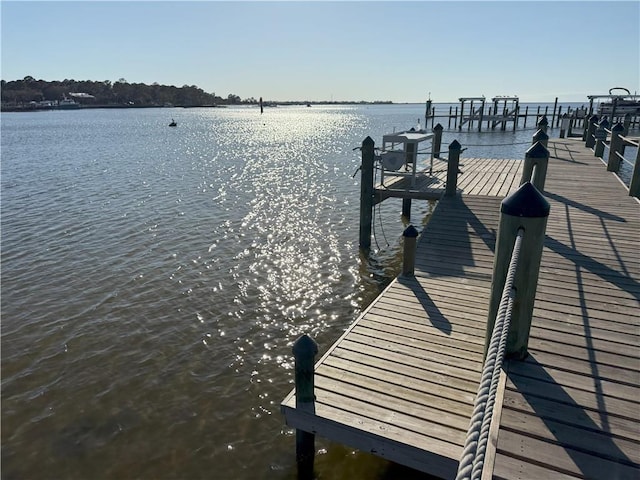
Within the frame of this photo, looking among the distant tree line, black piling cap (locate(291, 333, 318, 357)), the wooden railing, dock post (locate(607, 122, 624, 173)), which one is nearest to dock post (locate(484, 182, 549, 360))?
black piling cap (locate(291, 333, 318, 357))

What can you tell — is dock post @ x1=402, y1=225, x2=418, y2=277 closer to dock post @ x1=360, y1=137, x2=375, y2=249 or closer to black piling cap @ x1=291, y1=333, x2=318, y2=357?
dock post @ x1=360, y1=137, x2=375, y2=249

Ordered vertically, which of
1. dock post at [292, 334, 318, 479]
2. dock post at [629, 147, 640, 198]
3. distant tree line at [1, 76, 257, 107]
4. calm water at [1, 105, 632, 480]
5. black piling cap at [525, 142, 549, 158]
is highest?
distant tree line at [1, 76, 257, 107]

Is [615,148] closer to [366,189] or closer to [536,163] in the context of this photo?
[536,163]

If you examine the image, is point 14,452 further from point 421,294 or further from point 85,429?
point 421,294

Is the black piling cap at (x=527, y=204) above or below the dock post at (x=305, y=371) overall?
above

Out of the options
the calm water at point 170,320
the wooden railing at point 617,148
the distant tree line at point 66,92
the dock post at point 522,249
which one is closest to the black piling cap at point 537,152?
the wooden railing at point 617,148

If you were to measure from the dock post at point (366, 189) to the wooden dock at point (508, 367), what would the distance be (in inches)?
126

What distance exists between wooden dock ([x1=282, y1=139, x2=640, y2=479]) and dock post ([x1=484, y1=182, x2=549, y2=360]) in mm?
344

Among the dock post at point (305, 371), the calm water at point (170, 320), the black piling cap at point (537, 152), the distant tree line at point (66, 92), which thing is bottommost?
the calm water at point (170, 320)

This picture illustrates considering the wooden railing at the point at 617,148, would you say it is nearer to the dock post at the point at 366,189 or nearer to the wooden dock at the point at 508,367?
the wooden dock at the point at 508,367

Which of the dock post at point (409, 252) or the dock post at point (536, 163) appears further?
the dock post at point (536, 163)

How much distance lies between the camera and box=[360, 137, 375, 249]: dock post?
11281 millimetres

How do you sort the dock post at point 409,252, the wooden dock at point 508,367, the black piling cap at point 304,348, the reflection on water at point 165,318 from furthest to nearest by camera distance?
the dock post at point 409,252, the reflection on water at point 165,318, the black piling cap at point 304,348, the wooden dock at point 508,367

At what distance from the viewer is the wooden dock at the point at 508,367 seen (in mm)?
3000
